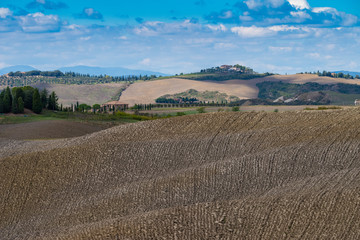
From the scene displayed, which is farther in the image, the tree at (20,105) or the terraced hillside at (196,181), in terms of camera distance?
the tree at (20,105)

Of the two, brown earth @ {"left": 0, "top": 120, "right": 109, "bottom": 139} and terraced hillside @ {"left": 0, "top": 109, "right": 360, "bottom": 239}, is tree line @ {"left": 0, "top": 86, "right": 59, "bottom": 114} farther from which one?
terraced hillside @ {"left": 0, "top": 109, "right": 360, "bottom": 239}

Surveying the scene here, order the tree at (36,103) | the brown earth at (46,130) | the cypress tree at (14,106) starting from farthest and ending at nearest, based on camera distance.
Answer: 1. the tree at (36,103)
2. the cypress tree at (14,106)
3. the brown earth at (46,130)

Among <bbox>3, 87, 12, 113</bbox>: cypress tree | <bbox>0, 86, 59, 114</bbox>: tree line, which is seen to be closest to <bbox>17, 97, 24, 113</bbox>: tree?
<bbox>0, 86, 59, 114</bbox>: tree line

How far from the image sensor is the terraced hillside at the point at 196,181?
2311 centimetres

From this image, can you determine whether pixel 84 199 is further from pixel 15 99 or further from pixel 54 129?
pixel 15 99

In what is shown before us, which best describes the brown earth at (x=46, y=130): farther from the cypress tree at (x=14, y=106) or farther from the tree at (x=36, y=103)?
the tree at (x=36, y=103)

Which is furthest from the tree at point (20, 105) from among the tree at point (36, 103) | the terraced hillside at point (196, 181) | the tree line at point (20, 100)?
the terraced hillside at point (196, 181)

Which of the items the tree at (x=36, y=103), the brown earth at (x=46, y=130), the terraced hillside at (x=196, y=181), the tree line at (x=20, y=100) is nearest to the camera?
the terraced hillside at (x=196, y=181)

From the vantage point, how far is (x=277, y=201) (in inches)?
973

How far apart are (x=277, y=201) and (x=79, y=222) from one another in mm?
11684

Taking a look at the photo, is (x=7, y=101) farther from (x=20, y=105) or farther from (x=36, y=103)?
(x=36, y=103)

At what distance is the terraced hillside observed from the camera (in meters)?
23.1

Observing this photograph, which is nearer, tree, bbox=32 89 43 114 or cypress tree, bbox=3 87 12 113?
cypress tree, bbox=3 87 12 113

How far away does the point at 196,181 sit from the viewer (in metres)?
32.8
